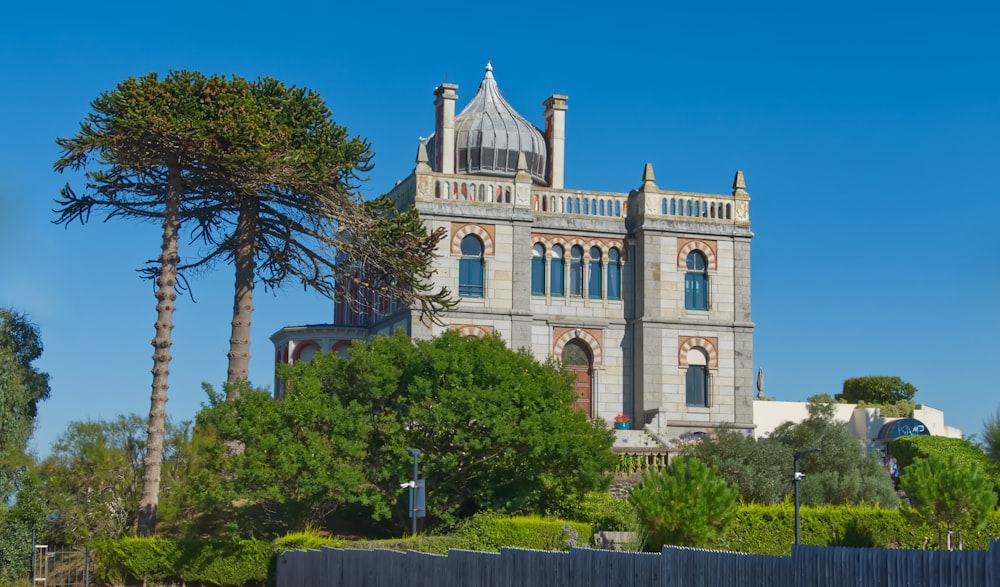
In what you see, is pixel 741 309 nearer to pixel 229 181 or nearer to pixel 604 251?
pixel 604 251

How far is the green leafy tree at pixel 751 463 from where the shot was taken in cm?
4169

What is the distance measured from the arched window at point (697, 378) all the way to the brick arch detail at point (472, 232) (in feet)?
30.9

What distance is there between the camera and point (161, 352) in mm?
41219

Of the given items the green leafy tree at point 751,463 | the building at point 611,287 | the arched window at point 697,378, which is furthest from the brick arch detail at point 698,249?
the green leafy tree at point 751,463

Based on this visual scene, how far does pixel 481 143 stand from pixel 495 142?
604 millimetres

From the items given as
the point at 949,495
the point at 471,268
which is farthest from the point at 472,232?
the point at 949,495

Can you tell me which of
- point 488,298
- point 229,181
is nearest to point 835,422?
point 488,298

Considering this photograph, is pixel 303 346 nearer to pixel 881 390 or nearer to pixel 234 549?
pixel 234 549

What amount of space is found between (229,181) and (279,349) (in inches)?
620

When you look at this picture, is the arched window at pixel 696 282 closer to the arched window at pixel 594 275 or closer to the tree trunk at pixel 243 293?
the arched window at pixel 594 275

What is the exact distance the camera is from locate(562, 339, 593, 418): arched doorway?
53.2 metres

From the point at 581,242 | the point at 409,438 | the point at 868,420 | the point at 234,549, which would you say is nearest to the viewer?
the point at 234,549

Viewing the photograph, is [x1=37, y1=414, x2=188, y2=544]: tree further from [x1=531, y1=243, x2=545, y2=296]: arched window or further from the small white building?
the small white building

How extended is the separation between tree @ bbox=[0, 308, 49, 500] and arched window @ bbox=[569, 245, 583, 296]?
20.7 metres
